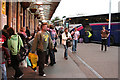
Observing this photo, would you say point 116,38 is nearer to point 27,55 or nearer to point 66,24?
point 66,24

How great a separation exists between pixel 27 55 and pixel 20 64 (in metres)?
0.41

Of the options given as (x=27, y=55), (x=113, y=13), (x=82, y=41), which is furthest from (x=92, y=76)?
(x=82, y=41)

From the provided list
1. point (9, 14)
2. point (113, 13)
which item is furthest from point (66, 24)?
point (9, 14)

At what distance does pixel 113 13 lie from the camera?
20625 millimetres

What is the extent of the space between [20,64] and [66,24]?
21.9m

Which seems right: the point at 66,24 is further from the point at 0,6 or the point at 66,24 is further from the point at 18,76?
the point at 18,76

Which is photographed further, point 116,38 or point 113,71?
point 116,38

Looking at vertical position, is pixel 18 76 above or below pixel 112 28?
below

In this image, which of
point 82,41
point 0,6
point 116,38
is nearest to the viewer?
point 0,6

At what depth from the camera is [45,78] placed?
6258 millimetres

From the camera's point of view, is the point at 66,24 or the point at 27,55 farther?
the point at 66,24

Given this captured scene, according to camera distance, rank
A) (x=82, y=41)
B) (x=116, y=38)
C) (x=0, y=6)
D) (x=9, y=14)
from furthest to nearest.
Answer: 1. (x=82, y=41)
2. (x=116, y=38)
3. (x=9, y=14)
4. (x=0, y=6)

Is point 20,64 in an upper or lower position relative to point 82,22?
lower

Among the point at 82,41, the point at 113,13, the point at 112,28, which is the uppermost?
the point at 113,13
